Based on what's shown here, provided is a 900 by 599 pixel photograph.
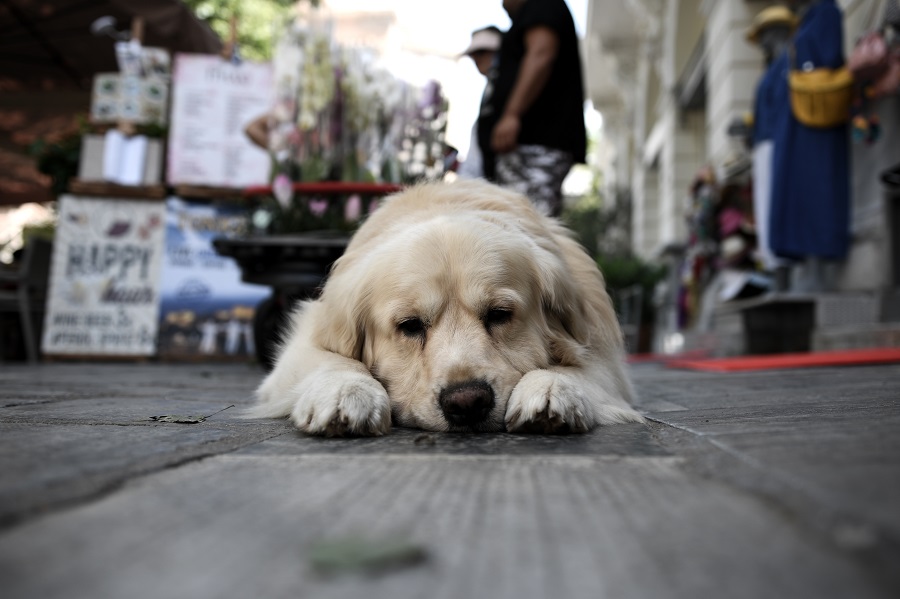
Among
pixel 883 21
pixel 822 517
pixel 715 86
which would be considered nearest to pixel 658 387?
pixel 822 517

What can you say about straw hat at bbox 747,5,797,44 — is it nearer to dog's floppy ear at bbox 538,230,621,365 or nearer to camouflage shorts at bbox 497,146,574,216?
camouflage shorts at bbox 497,146,574,216

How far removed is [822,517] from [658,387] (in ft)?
9.35

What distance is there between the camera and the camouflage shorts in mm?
4453

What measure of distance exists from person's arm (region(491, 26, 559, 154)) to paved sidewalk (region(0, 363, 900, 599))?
2.95 meters

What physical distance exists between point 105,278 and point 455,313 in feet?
19.5

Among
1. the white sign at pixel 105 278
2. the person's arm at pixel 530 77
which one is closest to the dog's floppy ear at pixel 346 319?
the person's arm at pixel 530 77

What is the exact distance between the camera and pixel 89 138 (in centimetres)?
709

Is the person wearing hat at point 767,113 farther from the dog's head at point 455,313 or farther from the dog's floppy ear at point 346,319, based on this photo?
the dog's floppy ear at point 346,319

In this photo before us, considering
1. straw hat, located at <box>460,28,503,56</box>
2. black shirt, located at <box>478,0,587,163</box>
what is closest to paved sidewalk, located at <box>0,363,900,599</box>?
black shirt, located at <box>478,0,587,163</box>

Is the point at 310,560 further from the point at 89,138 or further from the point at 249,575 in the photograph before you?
the point at 89,138

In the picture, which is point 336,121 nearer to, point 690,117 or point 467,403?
point 467,403

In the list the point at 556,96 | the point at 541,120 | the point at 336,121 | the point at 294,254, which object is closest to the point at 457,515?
the point at 294,254

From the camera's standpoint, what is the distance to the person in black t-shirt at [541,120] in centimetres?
432

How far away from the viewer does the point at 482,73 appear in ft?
18.3
